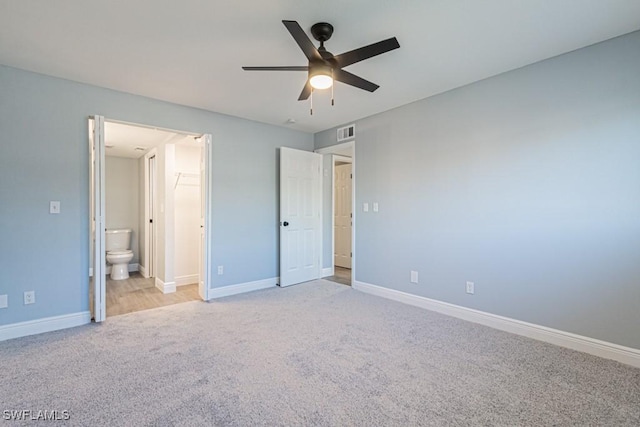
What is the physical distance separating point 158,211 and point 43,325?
7.09 feet

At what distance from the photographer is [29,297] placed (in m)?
2.85

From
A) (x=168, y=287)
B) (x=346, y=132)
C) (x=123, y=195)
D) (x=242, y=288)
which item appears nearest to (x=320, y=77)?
(x=346, y=132)

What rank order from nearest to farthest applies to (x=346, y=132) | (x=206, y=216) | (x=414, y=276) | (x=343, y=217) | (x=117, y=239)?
(x=414, y=276)
(x=206, y=216)
(x=346, y=132)
(x=117, y=239)
(x=343, y=217)

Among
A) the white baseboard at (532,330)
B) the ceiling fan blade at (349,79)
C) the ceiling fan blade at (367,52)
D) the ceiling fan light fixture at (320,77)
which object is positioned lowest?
the white baseboard at (532,330)

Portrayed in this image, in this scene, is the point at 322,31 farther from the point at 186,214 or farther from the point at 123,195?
the point at 123,195

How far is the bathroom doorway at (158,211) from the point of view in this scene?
13.1 feet

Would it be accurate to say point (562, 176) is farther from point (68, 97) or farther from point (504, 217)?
point (68, 97)

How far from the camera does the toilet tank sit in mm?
5371

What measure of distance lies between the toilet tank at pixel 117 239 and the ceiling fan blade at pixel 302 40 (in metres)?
5.11

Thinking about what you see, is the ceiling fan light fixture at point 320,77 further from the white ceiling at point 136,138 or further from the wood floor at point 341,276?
the wood floor at point 341,276

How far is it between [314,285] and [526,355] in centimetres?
285

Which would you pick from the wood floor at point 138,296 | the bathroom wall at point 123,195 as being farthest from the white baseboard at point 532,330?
the bathroom wall at point 123,195

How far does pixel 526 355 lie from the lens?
2.44 meters

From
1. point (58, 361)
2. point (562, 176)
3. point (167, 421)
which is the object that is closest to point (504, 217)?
point (562, 176)
